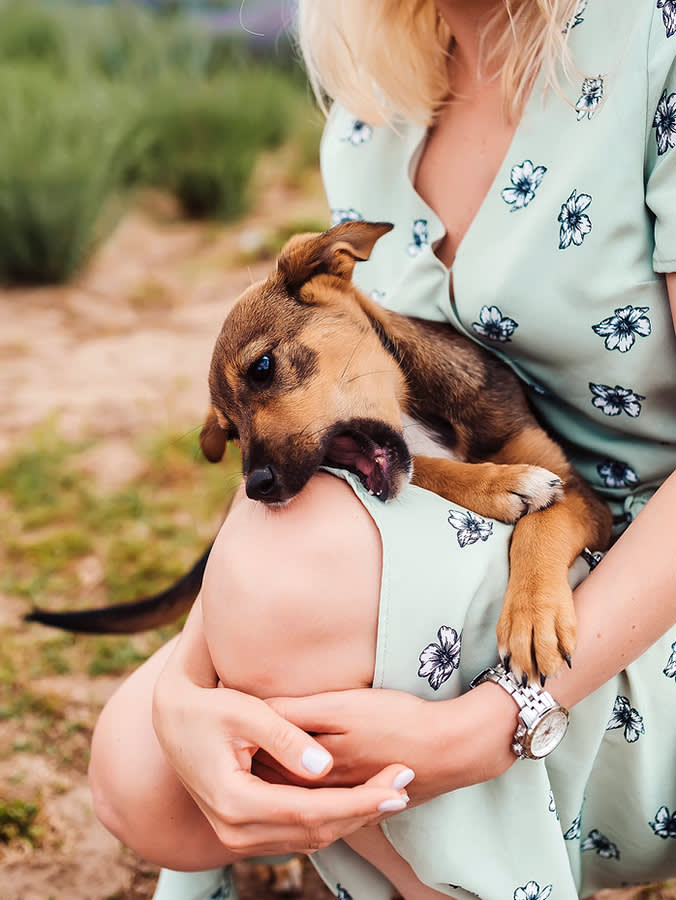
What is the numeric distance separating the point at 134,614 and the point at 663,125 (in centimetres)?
167

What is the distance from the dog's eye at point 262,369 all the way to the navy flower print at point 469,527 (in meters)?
0.52

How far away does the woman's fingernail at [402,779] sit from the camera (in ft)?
5.24

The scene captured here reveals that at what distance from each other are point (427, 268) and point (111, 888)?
1684mm

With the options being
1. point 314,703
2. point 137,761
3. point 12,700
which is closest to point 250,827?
point 314,703

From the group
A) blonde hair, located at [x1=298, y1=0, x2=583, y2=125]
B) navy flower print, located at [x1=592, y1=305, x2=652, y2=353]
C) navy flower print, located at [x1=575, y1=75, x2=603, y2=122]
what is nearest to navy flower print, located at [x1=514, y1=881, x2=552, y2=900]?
navy flower print, located at [x1=592, y1=305, x2=652, y2=353]

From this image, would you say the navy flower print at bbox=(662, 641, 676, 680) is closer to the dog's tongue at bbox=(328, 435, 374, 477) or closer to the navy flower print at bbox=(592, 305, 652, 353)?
the navy flower print at bbox=(592, 305, 652, 353)

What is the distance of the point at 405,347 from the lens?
7.45 feet

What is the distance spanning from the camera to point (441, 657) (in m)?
1.75

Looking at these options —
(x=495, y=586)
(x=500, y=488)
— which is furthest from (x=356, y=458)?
(x=495, y=586)

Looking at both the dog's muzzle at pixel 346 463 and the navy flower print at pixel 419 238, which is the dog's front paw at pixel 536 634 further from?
the navy flower print at pixel 419 238

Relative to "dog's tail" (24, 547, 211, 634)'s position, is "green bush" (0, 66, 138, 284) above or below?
below

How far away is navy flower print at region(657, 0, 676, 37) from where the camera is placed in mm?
1845

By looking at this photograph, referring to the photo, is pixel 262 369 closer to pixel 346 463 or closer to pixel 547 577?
pixel 346 463

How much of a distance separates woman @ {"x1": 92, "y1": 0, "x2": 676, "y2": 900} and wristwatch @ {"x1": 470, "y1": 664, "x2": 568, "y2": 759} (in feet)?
0.07
